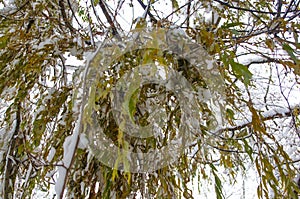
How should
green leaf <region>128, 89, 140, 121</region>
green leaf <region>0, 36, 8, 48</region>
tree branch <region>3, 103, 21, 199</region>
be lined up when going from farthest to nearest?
tree branch <region>3, 103, 21, 199</region> → green leaf <region>0, 36, 8, 48</region> → green leaf <region>128, 89, 140, 121</region>

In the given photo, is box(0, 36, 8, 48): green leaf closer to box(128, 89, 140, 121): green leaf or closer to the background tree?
the background tree

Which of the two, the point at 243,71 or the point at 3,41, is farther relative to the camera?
the point at 3,41

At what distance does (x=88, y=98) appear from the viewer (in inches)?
13.8

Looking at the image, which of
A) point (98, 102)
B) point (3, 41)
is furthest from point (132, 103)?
point (3, 41)

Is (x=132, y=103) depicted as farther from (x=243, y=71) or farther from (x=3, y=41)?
(x=3, y=41)

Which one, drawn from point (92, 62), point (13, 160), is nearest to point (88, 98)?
point (92, 62)

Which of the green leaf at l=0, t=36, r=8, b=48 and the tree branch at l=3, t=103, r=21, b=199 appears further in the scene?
the tree branch at l=3, t=103, r=21, b=199

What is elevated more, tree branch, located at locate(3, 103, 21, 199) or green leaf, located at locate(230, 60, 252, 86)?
green leaf, located at locate(230, 60, 252, 86)

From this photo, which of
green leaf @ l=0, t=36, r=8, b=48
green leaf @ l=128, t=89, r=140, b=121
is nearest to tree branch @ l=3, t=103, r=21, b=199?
green leaf @ l=0, t=36, r=8, b=48

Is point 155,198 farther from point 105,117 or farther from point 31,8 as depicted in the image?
point 31,8

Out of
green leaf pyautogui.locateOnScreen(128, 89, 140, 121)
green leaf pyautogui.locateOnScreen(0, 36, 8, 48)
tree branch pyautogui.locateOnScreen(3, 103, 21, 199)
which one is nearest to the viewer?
green leaf pyautogui.locateOnScreen(128, 89, 140, 121)

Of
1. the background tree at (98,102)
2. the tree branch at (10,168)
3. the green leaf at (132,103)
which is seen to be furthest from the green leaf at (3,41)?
the green leaf at (132,103)

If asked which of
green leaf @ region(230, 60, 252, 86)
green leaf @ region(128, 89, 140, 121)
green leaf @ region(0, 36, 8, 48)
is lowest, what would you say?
green leaf @ region(128, 89, 140, 121)

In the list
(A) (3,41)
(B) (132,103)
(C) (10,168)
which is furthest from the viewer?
(C) (10,168)
